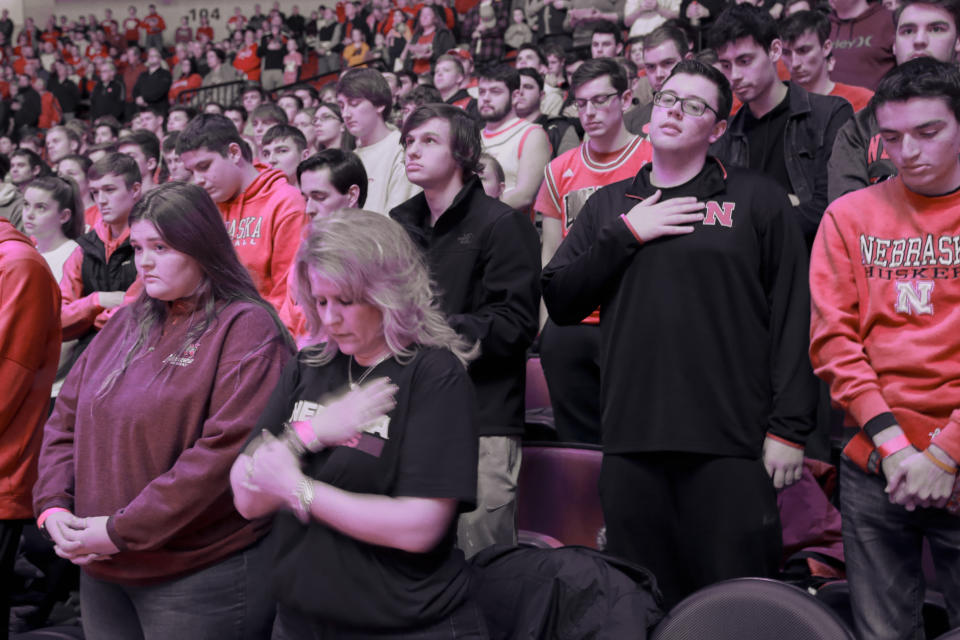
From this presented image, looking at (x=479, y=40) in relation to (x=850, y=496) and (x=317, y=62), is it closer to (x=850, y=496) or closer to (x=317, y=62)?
(x=317, y=62)

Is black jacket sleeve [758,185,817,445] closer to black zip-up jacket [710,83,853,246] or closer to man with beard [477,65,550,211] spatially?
black zip-up jacket [710,83,853,246]

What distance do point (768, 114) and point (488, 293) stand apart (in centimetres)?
129

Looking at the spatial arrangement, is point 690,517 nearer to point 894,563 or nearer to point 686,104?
→ point 894,563

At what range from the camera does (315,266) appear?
168cm

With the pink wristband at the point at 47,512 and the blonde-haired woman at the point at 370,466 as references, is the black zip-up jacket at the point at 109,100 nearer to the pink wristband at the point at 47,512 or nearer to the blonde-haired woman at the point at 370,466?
the pink wristband at the point at 47,512

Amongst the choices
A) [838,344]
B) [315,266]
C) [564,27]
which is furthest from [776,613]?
[564,27]

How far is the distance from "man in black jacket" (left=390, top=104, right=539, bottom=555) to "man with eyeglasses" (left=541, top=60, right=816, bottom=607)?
0.34m

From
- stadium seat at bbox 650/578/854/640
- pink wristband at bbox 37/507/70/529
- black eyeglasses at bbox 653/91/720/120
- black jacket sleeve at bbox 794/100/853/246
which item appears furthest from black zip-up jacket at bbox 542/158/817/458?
pink wristband at bbox 37/507/70/529

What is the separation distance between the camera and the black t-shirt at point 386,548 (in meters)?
1.59

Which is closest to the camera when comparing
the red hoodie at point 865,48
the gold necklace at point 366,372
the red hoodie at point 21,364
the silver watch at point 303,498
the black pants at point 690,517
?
the silver watch at point 303,498

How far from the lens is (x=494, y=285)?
2604 mm

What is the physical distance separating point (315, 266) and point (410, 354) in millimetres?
229

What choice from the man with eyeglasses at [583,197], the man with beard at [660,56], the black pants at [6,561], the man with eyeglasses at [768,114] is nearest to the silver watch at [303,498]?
the black pants at [6,561]

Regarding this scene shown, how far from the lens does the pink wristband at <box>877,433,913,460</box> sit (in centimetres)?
192
